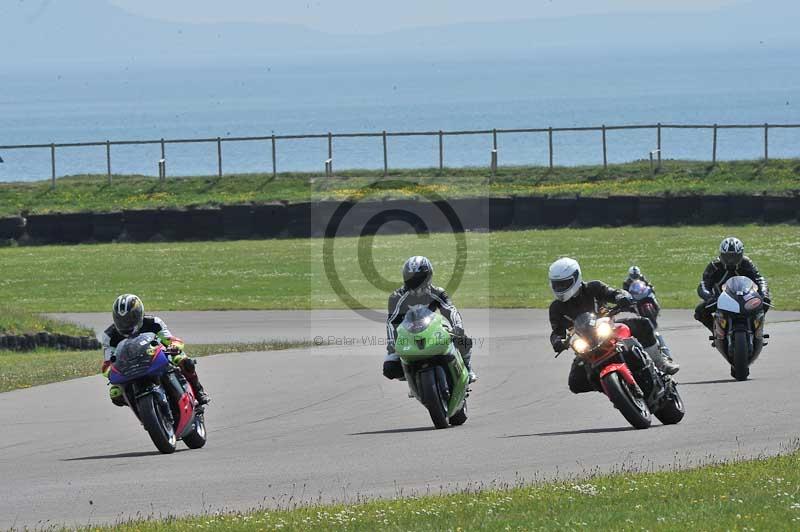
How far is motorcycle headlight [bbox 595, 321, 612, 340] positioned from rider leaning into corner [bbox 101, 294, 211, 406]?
139 inches

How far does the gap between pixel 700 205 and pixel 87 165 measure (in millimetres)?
82691

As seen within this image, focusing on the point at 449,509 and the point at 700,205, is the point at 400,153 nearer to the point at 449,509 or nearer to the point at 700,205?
the point at 700,205

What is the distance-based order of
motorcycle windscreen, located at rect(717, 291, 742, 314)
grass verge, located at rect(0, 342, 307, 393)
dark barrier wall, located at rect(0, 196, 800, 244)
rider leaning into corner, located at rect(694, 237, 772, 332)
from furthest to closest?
dark barrier wall, located at rect(0, 196, 800, 244)
grass verge, located at rect(0, 342, 307, 393)
rider leaning into corner, located at rect(694, 237, 772, 332)
motorcycle windscreen, located at rect(717, 291, 742, 314)

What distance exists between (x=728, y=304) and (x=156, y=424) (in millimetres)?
7388

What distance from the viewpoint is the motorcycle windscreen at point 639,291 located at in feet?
59.9

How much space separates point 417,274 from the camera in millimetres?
13969

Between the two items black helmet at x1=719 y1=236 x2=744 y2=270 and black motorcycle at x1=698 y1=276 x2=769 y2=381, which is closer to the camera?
black motorcycle at x1=698 y1=276 x2=769 y2=381

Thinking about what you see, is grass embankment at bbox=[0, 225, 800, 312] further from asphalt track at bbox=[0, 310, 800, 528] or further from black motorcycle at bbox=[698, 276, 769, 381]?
black motorcycle at bbox=[698, 276, 769, 381]

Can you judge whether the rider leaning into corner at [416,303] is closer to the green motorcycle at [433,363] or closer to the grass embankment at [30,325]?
the green motorcycle at [433,363]

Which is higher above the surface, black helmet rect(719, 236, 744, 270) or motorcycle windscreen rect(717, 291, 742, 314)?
black helmet rect(719, 236, 744, 270)

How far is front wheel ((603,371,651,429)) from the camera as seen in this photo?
41.3 feet

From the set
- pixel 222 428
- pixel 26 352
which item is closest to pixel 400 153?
pixel 26 352

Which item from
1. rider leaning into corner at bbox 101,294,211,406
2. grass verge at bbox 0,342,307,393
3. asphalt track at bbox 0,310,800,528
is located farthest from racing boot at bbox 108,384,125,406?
grass verge at bbox 0,342,307,393

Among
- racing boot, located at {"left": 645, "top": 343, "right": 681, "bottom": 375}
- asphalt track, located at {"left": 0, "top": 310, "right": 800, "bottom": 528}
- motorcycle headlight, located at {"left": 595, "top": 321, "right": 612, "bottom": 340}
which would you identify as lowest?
asphalt track, located at {"left": 0, "top": 310, "right": 800, "bottom": 528}
